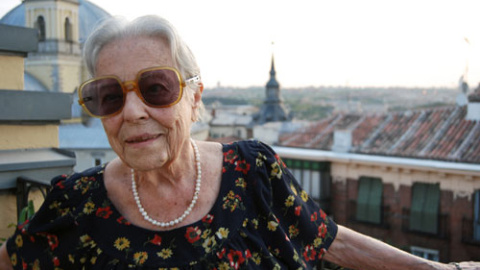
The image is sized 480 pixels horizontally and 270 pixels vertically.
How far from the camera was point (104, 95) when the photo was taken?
1466 millimetres

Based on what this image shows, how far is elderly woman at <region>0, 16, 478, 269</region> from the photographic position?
1.44m

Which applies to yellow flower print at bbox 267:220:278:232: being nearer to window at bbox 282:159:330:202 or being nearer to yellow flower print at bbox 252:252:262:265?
yellow flower print at bbox 252:252:262:265

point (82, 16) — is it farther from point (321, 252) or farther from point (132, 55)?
point (321, 252)

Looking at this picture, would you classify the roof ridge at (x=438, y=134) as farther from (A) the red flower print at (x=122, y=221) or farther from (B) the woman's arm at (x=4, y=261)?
(B) the woman's arm at (x=4, y=261)

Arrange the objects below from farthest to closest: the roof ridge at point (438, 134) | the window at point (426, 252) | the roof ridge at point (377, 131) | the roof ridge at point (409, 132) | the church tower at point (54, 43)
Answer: the church tower at point (54, 43), the roof ridge at point (377, 131), the roof ridge at point (409, 132), the roof ridge at point (438, 134), the window at point (426, 252)

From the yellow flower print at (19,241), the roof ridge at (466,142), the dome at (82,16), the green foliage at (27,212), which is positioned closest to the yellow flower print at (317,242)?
the yellow flower print at (19,241)

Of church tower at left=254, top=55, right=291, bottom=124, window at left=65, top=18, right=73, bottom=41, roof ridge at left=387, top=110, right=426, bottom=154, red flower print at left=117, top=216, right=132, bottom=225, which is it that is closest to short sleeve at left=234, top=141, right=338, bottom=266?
red flower print at left=117, top=216, right=132, bottom=225

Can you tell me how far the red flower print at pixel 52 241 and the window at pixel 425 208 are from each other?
50.8 feet

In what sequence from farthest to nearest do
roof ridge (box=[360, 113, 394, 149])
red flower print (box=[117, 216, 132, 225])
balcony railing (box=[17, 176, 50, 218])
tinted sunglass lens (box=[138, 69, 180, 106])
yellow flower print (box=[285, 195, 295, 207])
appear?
roof ridge (box=[360, 113, 394, 149]) < balcony railing (box=[17, 176, 50, 218]) < yellow flower print (box=[285, 195, 295, 207]) < red flower print (box=[117, 216, 132, 225]) < tinted sunglass lens (box=[138, 69, 180, 106])

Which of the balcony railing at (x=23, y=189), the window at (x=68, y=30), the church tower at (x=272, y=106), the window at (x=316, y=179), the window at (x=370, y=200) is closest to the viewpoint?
the balcony railing at (x=23, y=189)

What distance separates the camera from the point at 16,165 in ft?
8.43

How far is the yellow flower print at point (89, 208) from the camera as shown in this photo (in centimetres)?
158

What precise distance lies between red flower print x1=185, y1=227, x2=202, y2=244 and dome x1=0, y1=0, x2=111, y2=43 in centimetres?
2958

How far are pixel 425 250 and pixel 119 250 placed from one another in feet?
51.9
